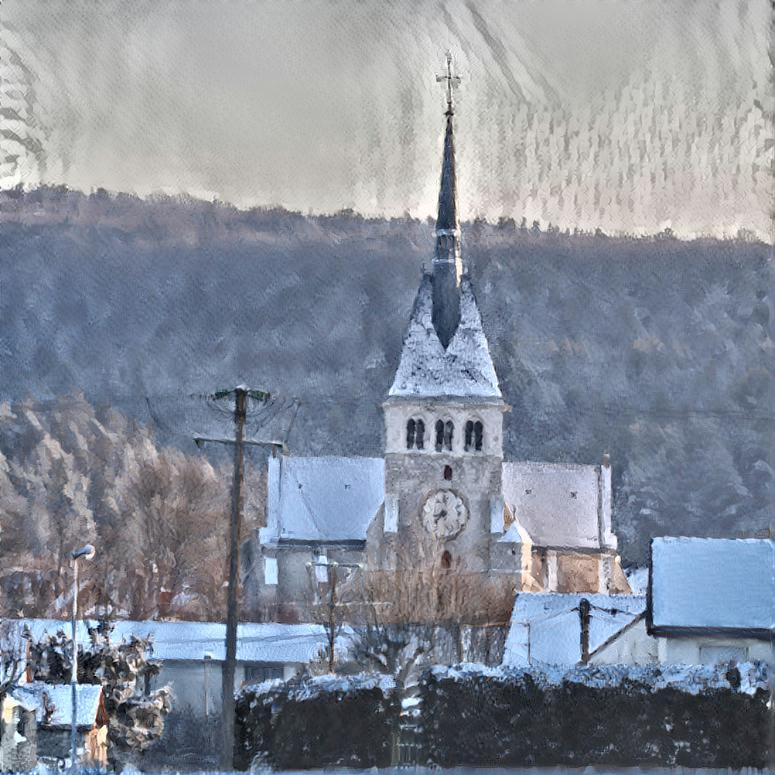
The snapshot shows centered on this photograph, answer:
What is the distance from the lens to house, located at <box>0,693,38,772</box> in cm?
2847

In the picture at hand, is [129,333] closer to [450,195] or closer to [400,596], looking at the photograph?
[400,596]

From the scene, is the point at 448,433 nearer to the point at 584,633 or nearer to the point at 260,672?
the point at 260,672

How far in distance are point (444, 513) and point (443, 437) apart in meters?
2.67

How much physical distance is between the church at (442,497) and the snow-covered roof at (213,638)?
23.1 meters

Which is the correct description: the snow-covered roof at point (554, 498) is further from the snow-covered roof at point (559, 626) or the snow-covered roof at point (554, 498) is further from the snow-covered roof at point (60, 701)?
the snow-covered roof at point (60, 701)

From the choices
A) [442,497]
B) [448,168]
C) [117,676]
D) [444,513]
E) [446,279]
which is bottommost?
[117,676]

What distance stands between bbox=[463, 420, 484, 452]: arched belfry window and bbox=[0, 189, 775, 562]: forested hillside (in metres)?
1.56

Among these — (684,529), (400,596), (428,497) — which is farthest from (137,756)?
(428,497)

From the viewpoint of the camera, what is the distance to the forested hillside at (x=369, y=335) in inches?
2000

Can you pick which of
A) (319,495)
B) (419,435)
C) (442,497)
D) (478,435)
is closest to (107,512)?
(319,495)

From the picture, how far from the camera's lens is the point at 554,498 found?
88.6m

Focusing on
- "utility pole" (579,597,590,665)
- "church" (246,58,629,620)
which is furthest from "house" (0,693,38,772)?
"church" (246,58,629,620)

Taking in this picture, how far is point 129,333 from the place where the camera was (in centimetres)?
6831

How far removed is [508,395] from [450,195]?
44966mm
